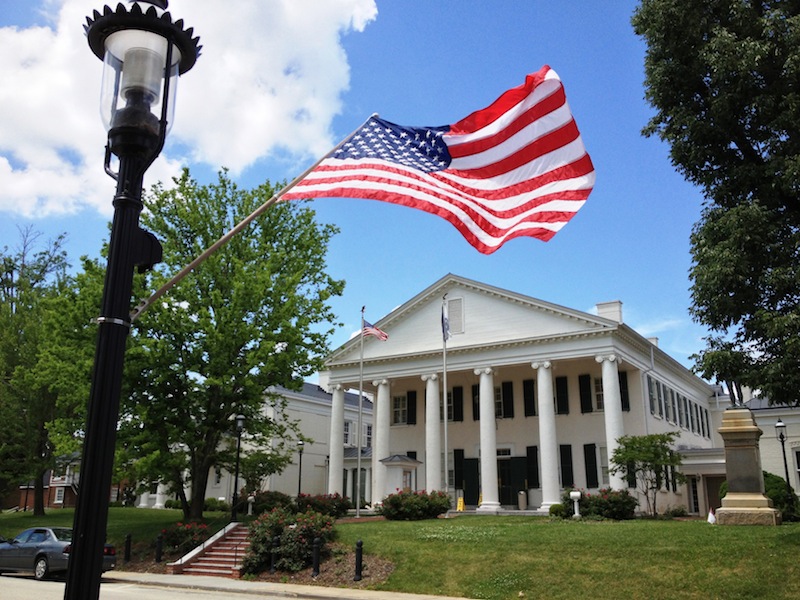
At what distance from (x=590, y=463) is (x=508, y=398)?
6.32 meters

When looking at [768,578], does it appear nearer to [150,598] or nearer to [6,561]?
[150,598]

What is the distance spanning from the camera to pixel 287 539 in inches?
868

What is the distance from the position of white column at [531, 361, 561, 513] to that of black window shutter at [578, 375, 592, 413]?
4444 mm

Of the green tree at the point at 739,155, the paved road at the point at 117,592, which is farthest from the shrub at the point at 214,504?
the green tree at the point at 739,155

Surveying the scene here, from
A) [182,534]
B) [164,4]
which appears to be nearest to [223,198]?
[182,534]

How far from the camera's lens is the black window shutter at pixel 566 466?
4025cm

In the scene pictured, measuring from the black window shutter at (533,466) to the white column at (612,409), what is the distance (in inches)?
246

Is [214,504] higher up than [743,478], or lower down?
lower down

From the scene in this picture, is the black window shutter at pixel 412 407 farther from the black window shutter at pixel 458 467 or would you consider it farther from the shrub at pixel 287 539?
the shrub at pixel 287 539

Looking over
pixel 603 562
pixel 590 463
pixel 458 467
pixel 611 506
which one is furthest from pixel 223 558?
pixel 590 463

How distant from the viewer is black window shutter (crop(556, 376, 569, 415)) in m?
41.5

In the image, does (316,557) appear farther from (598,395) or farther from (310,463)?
(310,463)

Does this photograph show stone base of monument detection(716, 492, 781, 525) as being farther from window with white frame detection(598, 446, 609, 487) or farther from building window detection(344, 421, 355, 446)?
building window detection(344, 421, 355, 446)

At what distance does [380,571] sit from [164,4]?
58.1 feet
